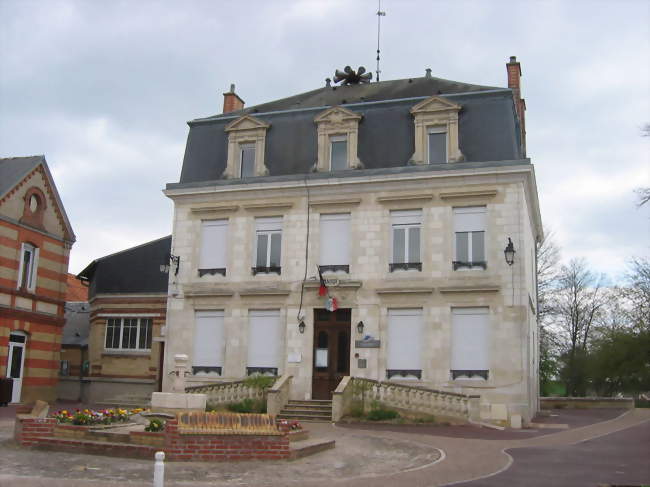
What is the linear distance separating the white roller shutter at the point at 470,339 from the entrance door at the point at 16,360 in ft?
48.0

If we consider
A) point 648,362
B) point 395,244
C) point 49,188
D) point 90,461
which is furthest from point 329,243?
point 648,362

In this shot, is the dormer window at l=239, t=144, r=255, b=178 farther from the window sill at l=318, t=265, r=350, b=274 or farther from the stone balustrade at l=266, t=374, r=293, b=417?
the stone balustrade at l=266, t=374, r=293, b=417

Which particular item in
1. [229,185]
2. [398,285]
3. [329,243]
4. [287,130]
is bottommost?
[398,285]

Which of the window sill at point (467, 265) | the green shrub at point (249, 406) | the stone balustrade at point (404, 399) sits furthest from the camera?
the window sill at point (467, 265)

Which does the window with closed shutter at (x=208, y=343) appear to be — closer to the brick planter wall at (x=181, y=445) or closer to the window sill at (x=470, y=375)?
the window sill at (x=470, y=375)

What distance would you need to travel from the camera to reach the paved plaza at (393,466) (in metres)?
9.95

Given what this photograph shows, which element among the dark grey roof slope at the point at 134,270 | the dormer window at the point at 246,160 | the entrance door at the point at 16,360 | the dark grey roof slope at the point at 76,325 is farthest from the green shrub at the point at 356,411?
the dark grey roof slope at the point at 76,325

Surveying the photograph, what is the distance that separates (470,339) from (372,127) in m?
7.54

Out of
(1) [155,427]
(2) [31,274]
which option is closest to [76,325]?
(2) [31,274]

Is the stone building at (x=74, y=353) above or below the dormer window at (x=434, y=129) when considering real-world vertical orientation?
below

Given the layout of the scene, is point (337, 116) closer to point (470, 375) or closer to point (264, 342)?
point (264, 342)

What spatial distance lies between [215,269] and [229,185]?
285cm

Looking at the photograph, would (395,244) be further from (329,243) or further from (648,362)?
(648,362)

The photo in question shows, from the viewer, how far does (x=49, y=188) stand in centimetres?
2666
